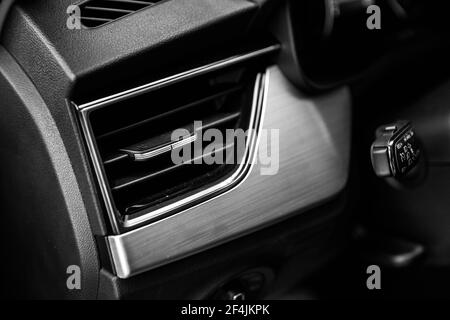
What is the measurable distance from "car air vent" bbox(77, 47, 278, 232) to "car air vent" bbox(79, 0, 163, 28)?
11 centimetres

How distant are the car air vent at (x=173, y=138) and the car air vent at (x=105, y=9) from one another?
0.11m

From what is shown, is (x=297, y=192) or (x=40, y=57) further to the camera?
(x=297, y=192)

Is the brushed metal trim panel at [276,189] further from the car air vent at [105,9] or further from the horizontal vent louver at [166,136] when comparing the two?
the car air vent at [105,9]

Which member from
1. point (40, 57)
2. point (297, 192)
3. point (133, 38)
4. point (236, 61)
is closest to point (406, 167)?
point (297, 192)

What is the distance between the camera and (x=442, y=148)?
1.23m

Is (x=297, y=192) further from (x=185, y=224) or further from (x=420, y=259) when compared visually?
(x=420, y=259)

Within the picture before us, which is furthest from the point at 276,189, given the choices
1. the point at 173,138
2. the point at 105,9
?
the point at 105,9

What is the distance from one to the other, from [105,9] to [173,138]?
215 millimetres

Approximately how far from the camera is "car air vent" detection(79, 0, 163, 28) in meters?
0.92

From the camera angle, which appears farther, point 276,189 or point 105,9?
point 276,189

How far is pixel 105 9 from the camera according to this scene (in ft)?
3.05

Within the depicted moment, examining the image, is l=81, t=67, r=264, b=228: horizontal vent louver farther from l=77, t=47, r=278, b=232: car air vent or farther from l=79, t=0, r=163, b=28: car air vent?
l=79, t=0, r=163, b=28: car air vent

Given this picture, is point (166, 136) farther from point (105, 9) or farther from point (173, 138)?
point (105, 9)

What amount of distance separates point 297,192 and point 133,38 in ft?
1.27
